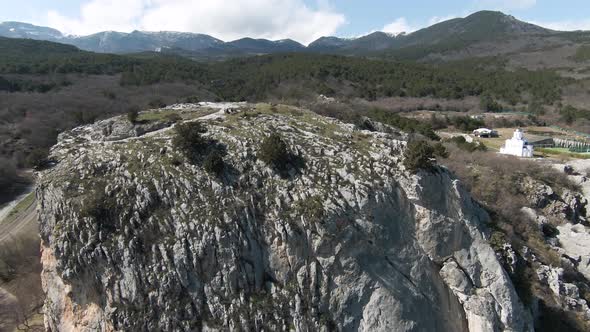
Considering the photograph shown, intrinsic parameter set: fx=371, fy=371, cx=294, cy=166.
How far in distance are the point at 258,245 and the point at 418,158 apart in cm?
1211

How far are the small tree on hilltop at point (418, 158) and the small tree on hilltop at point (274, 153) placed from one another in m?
8.35

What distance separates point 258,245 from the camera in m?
22.3

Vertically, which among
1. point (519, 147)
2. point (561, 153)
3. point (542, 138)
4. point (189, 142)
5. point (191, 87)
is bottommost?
point (561, 153)

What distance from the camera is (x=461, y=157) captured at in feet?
156

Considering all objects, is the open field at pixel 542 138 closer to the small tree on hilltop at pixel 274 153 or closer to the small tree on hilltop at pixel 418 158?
the small tree on hilltop at pixel 418 158

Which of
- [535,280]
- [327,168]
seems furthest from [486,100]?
[327,168]

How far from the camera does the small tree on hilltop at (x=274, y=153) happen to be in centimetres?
2428

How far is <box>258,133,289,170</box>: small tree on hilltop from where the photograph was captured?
956 inches

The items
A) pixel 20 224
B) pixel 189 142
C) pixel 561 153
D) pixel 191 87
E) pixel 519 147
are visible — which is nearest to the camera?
pixel 189 142

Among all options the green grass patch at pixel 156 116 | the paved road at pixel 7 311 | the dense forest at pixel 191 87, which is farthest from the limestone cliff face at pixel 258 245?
the dense forest at pixel 191 87

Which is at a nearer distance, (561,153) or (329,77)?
(561,153)

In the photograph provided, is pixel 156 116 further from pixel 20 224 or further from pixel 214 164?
pixel 20 224

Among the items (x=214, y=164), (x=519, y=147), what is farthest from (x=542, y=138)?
(x=214, y=164)

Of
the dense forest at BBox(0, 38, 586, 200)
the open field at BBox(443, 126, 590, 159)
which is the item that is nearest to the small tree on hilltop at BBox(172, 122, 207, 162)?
the dense forest at BBox(0, 38, 586, 200)
